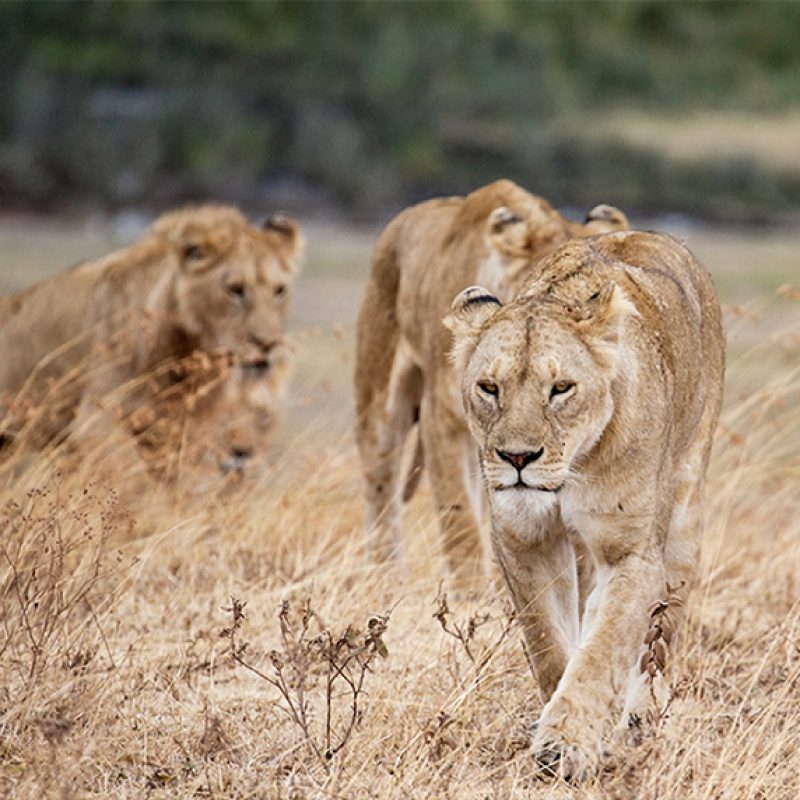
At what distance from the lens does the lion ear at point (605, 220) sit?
6125 mm

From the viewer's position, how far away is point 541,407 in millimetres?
4156

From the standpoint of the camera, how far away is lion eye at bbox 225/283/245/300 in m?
8.28

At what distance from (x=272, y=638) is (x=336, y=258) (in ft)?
49.9

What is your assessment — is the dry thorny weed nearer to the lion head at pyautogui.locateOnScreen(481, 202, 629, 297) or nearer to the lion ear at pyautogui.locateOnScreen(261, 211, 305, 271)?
the lion head at pyautogui.locateOnScreen(481, 202, 629, 297)

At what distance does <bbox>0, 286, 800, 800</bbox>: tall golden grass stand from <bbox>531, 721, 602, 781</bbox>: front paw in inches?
1.9

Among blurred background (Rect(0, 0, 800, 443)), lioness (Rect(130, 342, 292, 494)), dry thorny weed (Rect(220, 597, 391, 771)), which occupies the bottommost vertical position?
blurred background (Rect(0, 0, 800, 443))

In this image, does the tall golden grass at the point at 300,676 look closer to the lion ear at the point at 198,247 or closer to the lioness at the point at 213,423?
the lioness at the point at 213,423


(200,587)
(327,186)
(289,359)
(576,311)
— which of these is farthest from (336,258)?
(576,311)

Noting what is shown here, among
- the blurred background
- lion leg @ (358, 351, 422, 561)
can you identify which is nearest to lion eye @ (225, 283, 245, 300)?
lion leg @ (358, 351, 422, 561)

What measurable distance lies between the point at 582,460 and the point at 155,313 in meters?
3.80

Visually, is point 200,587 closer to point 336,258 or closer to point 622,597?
point 622,597

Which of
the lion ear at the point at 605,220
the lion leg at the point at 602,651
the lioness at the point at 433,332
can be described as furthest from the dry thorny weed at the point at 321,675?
the lion ear at the point at 605,220

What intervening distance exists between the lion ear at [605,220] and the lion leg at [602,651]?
194 centimetres

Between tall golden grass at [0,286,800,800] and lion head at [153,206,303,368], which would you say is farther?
lion head at [153,206,303,368]
